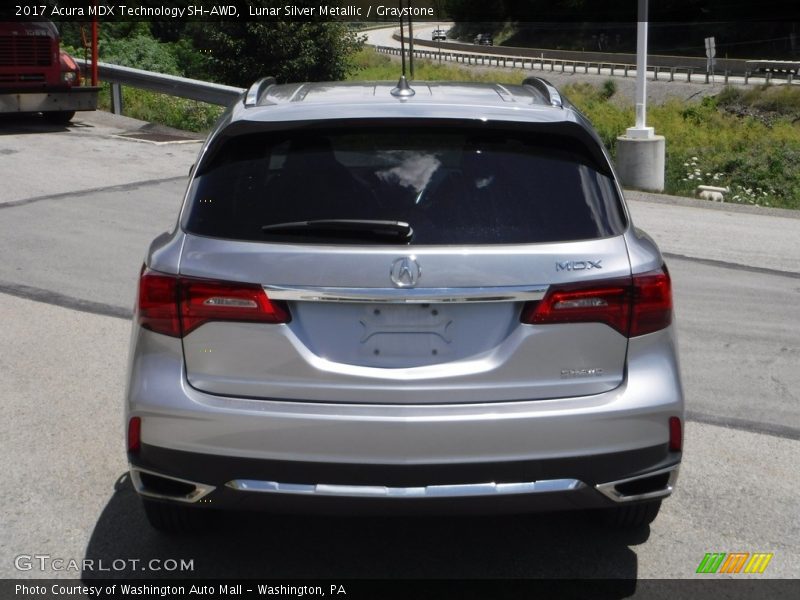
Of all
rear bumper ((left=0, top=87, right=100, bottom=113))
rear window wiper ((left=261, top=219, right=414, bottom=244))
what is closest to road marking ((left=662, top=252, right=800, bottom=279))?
rear window wiper ((left=261, top=219, right=414, bottom=244))

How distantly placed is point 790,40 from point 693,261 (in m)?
74.4

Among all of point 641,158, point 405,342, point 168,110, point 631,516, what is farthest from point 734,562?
point 168,110

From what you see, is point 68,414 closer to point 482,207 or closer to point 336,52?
point 482,207

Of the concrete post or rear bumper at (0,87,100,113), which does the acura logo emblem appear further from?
rear bumper at (0,87,100,113)

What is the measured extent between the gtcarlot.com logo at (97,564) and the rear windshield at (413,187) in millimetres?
1305

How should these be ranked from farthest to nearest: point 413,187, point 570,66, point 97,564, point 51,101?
point 570,66 → point 51,101 → point 97,564 → point 413,187

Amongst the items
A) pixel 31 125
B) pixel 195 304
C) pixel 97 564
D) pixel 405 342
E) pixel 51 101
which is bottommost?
pixel 97 564

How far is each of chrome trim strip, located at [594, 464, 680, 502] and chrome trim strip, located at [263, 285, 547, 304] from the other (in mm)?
687

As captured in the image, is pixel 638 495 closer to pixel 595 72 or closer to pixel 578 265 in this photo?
pixel 578 265

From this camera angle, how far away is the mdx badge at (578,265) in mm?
3627

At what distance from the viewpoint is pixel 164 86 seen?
19750mm

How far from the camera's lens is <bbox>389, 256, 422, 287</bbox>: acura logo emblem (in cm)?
355

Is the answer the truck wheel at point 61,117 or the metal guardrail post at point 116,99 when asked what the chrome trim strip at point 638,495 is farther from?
the metal guardrail post at point 116,99

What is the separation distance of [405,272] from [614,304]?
27.6 inches
